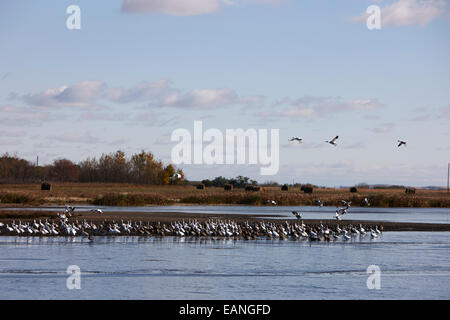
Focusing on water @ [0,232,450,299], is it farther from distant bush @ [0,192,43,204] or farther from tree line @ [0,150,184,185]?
tree line @ [0,150,184,185]

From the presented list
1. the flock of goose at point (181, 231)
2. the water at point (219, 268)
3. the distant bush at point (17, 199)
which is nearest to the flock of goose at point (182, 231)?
the flock of goose at point (181, 231)

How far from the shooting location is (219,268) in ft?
83.7

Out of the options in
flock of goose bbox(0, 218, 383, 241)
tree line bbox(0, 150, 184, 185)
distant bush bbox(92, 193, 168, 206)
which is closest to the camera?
flock of goose bbox(0, 218, 383, 241)

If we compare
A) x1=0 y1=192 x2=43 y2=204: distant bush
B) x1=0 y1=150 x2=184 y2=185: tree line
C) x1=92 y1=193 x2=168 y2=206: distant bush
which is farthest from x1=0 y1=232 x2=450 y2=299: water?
x1=0 y1=150 x2=184 y2=185: tree line

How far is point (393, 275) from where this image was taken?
978 inches

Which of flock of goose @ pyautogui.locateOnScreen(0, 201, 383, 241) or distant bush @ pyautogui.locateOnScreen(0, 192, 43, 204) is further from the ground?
distant bush @ pyautogui.locateOnScreen(0, 192, 43, 204)

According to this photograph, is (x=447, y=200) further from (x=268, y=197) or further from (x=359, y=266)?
(x=359, y=266)

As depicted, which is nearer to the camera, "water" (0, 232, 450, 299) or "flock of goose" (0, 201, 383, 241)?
"water" (0, 232, 450, 299)

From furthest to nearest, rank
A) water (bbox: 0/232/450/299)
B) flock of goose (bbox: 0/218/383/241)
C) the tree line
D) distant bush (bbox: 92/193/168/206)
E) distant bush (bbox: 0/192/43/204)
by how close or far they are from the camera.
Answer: the tree line < distant bush (bbox: 92/193/168/206) < distant bush (bbox: 0/192/43/204) < flock of goose (bbox: 0/218/383/241) < water (bbox: 0/232/450/299)

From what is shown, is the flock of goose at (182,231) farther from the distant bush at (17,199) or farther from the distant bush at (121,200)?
the distant bush at (121,200)

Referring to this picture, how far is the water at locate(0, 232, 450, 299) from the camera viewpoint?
21.1 meters

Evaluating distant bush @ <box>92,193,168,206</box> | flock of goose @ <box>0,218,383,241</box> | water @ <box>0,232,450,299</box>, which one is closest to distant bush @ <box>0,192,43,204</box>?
distant bush @ <box>92,193,168,206</box>

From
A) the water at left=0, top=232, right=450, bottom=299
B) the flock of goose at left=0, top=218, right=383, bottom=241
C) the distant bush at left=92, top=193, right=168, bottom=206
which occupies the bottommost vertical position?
the water at left=0, top=232, right=450, bottom=299

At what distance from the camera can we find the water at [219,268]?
69.1 ft
